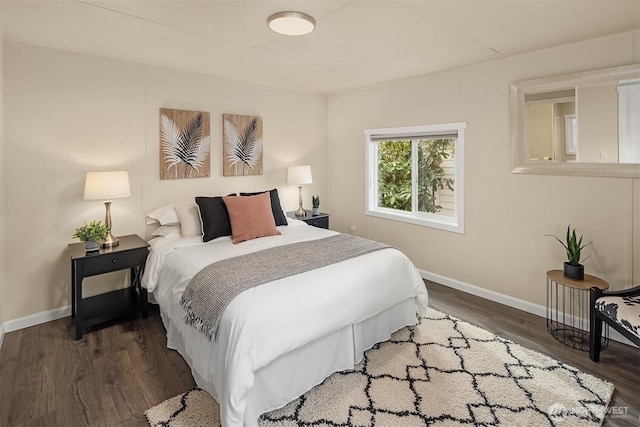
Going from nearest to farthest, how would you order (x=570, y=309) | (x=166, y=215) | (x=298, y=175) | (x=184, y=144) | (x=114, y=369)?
1. (x=114, y=369)
2. (x=570, y=309)
3. (x=166, y=215)
4. (x=184, y=144)
5. (x=298, y=175)

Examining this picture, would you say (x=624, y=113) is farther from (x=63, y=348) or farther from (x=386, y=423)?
(x=63, y=348)

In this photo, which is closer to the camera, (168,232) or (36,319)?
(36,319)

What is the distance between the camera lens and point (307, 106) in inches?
196

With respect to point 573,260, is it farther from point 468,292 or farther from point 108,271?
point 108,271

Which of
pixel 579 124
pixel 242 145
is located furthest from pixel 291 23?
pixel 579 124

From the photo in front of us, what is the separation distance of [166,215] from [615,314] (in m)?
3.69

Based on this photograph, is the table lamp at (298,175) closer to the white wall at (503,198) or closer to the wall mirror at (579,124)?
the white wall at (503,198)

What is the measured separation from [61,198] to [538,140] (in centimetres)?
430

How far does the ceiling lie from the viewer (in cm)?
221

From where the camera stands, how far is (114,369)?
96.3 inches

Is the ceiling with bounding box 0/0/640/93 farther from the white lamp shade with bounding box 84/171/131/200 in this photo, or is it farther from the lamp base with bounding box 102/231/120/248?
the lamp base with bounding box 102/231/120/248

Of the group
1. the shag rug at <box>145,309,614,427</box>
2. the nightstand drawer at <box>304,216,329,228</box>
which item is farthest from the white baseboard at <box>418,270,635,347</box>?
the nightstand drawer at <box>304,216,329,228</box>

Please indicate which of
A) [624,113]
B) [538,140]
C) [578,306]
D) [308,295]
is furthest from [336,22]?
[578,306]

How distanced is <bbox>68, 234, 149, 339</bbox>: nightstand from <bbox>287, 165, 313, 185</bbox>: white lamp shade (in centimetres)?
191
